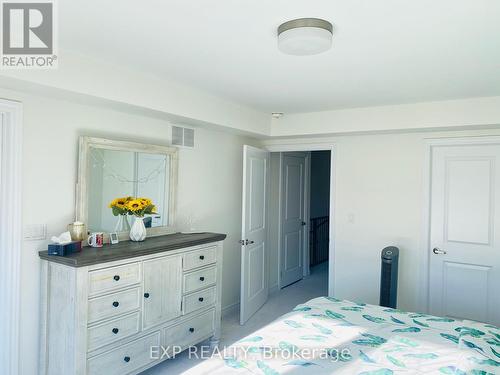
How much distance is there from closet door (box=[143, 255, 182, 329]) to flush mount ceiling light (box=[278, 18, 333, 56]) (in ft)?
6.07

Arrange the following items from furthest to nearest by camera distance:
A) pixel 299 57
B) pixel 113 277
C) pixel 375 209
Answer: pixel 375 209
pixel 113 277
pixel 299 57

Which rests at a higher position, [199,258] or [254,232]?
[254,232]

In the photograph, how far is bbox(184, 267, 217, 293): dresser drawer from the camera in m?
3.16

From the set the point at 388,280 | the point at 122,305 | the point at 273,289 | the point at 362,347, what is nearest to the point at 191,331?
the point at 122,305

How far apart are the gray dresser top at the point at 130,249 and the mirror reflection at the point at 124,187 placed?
20 cm

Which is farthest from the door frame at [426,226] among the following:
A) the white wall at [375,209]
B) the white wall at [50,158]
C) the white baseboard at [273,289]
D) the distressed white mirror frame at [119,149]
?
the white wall at [50,158]

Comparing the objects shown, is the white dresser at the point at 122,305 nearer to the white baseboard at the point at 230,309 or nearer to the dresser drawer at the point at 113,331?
the dresser drawer at the point at 113,331

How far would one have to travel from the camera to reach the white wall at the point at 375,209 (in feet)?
→ 13.0

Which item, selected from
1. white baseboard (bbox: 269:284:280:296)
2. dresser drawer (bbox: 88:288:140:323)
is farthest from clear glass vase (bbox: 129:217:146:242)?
white baseboard (bbox: 269:284:280:296)

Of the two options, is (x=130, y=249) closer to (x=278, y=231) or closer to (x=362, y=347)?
(x=362, y=347)

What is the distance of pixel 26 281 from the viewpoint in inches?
99.3

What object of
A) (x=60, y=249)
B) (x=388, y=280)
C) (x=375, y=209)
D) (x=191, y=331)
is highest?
(x=375, y=209)

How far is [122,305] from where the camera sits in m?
2.61

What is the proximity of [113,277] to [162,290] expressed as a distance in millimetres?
491
